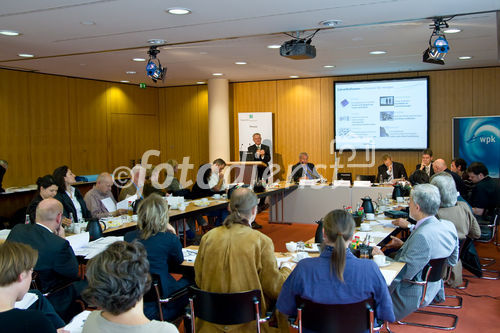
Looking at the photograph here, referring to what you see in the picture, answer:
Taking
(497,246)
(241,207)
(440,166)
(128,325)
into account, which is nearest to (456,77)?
(440,166)

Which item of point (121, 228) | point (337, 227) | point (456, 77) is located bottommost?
point (121, 228)

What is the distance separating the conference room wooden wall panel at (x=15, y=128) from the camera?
9.32 metres

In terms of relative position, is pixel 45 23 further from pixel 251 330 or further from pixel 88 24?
pixel 251 330

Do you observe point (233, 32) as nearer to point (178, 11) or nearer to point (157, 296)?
point (178, 11)

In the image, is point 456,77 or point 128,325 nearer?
point 128,325

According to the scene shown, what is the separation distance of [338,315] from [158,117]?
11.4 m

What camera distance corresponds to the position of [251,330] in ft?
9.84

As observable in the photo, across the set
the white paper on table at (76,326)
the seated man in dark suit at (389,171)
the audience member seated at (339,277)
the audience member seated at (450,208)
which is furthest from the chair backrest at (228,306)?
the seated man in dark suit at (389,171)

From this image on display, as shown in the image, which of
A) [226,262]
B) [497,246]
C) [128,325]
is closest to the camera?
[128,325]

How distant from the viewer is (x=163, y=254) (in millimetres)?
3359

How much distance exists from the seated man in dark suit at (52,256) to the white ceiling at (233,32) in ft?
7.65

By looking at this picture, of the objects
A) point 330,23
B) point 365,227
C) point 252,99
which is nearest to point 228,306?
point 365,227

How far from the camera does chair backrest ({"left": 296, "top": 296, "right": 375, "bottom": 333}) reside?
2539 millimetres

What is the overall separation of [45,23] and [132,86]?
682 cm
